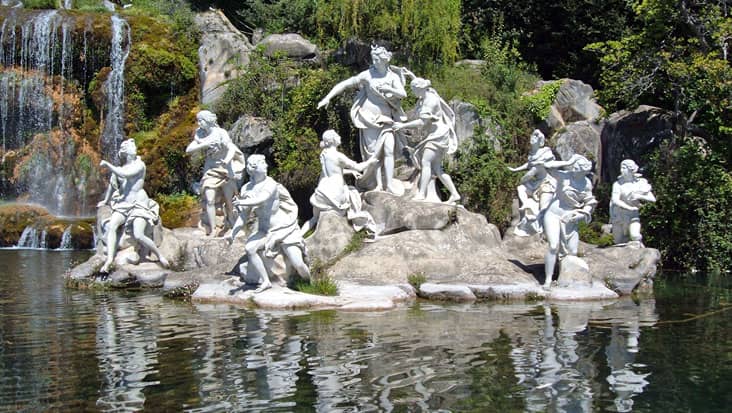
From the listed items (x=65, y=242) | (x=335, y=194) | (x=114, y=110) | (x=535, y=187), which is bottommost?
(x=65, y=242)

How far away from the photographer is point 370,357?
28.4ft

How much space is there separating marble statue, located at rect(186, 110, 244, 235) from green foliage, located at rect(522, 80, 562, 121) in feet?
36.0

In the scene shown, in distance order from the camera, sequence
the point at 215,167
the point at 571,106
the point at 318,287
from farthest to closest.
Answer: the point at 571,106
the point at 215,167
the point at 318,287

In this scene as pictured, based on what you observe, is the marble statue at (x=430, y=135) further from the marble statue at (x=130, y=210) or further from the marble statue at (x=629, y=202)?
the marble statue at (x=130, y=210)

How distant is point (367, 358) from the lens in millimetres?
8617

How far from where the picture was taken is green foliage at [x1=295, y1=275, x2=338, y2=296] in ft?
40.4

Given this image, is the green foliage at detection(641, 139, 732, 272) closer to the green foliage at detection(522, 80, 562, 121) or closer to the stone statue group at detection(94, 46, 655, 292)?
the stone statue group at detection(94, 46, 655, 292)

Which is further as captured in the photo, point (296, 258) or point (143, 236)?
point (143, 236)

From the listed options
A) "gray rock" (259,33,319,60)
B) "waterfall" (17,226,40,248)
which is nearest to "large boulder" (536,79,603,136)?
"gray rock" (259,33,319,60)

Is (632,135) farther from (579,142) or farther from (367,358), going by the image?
(367,358)

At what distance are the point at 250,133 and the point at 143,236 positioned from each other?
943cm

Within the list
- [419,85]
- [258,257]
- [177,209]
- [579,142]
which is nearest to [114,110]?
[177,209]

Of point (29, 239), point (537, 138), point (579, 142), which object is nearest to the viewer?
point (537, 138)

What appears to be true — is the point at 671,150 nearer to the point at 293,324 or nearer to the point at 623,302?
the point at 623,302
